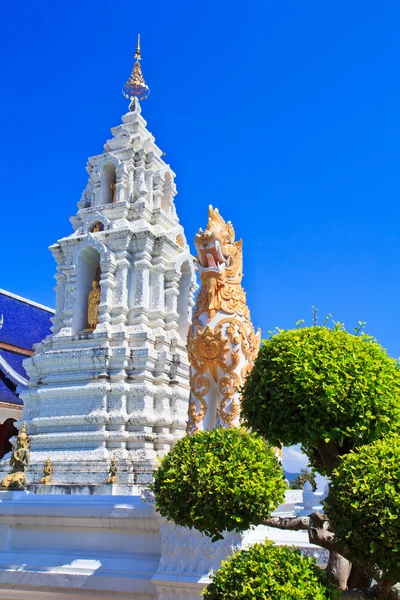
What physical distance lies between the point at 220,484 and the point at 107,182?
54.8 feet

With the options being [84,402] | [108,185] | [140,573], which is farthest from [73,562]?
[108,185]

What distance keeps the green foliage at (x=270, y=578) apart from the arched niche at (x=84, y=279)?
1404 cm

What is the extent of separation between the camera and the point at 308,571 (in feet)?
14.7

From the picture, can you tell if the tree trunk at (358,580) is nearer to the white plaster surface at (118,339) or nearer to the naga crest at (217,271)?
the naga crest at (217,271)

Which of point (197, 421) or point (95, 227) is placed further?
point (95, 227)

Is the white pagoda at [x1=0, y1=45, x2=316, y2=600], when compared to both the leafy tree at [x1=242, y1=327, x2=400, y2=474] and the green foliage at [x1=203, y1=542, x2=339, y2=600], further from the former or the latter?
the green foliage at [x1=203, y1=542, x2=339, y2=600]

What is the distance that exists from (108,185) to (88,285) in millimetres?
3558

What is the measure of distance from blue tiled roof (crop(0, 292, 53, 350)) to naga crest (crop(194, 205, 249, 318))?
1740 cm

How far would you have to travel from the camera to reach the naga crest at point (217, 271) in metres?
10.3

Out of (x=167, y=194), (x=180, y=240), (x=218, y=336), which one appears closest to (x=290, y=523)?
(x=218, y=336)

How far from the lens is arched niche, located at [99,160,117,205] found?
20.0 meters

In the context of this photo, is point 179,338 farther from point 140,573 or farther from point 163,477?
point 163,477

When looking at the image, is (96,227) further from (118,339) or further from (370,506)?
(370,506)

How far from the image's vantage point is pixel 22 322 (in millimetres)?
27828
